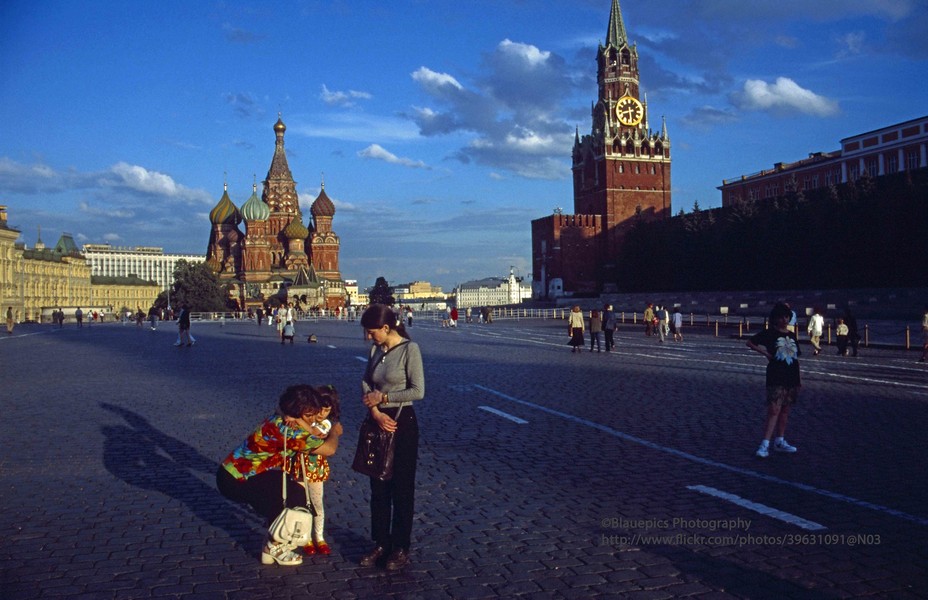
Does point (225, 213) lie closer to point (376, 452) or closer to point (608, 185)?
point (608, 185)

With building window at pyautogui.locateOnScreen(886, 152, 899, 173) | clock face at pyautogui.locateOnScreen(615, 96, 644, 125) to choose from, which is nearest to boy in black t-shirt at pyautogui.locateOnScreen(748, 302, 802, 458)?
building window at pyautogui.locateOnScreen(886, 152, 899, 173)

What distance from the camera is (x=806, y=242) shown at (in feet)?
174

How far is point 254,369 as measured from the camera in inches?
745

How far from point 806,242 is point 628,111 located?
50971 millimetres

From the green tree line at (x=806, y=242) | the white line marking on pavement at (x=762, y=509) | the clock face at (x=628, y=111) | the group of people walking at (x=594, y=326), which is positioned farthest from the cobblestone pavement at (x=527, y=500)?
the clock face at (x=628, y=111)

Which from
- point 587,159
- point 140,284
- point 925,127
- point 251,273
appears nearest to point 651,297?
point 925,127

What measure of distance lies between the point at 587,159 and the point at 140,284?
282 feet

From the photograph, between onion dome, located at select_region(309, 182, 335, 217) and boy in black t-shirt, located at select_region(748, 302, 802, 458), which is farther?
onion dome, located at select_region(309, 182, 335, 217)

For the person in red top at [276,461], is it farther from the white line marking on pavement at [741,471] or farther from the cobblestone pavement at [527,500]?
the white line marking on pavement at [741,471]

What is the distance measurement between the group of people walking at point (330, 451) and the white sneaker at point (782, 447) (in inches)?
172

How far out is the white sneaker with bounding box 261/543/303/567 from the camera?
4.80 m

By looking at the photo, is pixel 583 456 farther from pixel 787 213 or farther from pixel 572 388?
pixel 787 213

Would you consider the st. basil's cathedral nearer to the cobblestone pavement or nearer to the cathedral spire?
the cathedral spire

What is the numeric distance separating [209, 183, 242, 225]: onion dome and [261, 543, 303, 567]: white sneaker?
4634 inches
